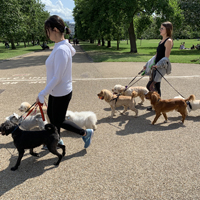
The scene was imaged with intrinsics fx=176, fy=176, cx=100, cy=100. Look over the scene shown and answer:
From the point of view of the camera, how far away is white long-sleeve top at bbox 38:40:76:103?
248cm

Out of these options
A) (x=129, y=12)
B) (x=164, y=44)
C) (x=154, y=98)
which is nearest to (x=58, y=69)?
(x=154, y=98)

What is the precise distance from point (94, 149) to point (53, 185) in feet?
3.65

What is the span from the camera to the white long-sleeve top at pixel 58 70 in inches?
97.7

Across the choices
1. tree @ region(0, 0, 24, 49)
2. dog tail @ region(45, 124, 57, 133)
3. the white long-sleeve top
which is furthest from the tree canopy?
dog tail @ region(45, 124, 57, 133)

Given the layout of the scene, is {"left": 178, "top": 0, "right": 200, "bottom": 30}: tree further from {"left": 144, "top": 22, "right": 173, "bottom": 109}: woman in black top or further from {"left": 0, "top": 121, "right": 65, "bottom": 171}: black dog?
{"left": 0, "top": 121, "right": 65, "bottom": 171}: black dog

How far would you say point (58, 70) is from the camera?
8.20 feet

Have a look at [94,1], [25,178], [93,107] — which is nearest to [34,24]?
[94,1]

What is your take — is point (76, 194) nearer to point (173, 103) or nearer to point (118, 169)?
point (118, 169)

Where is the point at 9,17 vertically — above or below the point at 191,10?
below

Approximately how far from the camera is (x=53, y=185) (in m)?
2.64

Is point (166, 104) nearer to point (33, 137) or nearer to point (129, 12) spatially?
point (33, 137)

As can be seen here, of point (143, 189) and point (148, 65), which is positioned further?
point (148, 65)

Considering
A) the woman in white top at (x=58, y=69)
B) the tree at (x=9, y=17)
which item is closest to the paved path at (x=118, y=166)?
the woman in white top at (x=58, y=69)

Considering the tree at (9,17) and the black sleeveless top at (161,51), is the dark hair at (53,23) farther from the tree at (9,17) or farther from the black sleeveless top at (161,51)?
the tree at (9,17)
